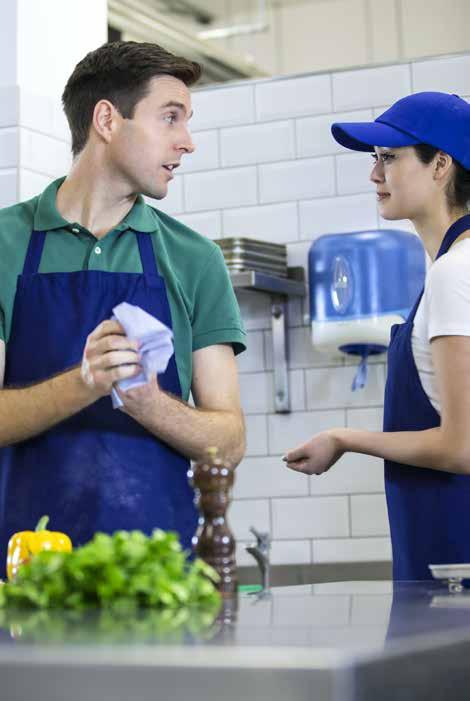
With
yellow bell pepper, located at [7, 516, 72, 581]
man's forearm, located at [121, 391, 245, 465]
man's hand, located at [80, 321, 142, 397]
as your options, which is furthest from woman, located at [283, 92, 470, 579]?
yellow bell pepper, located at [7, 516, 72, 581]

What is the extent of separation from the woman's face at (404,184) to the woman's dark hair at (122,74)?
0.42m

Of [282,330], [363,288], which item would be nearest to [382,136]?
[363,288]

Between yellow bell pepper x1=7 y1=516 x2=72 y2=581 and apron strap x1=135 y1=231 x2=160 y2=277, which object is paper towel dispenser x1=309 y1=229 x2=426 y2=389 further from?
yellow bell pepper x1=7 y1=516 x2=72 y2=581

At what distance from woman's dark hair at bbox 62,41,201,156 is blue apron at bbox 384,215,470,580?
63 cm

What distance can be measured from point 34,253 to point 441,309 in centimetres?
76

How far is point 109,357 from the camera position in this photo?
6.12 ft

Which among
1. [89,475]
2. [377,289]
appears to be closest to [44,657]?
[89,475]

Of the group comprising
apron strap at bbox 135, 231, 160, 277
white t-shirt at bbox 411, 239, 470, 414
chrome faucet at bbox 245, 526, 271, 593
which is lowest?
chrome faucet at bbox 245, 526, 271, 593

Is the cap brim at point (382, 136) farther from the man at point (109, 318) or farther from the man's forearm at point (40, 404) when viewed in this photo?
the man's forearm at point (40, 404)

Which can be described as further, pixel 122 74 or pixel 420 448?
pixel 122 74

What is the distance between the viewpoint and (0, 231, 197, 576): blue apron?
2162 mm

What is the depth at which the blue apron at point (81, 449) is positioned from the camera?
2162mm

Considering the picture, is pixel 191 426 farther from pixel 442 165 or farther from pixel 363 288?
pixel 363 288

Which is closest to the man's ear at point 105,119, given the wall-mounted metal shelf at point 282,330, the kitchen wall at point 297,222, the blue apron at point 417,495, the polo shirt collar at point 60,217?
the polo shirt collar at point 60,217
